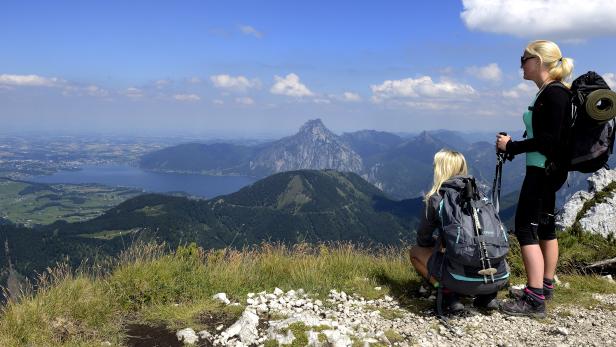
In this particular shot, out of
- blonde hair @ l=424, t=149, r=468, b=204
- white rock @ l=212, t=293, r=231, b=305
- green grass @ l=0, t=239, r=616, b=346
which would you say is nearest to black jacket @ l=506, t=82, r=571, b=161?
blonde hair @ l=424, t=149, r=468, b=204

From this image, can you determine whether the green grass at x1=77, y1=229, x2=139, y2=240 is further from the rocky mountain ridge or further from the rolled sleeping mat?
the rolled sleeping mat

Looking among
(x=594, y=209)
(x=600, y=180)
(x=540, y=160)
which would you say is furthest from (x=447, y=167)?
(x=600, y=180)

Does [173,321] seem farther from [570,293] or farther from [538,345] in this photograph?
[570,293]

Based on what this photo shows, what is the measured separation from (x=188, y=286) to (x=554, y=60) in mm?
5420

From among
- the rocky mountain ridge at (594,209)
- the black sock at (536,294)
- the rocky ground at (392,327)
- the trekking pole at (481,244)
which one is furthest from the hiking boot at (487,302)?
the rocky mountain ridge at (594,209)

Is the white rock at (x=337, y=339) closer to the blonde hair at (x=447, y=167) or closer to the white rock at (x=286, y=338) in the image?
the white rock at (x=286, y=338)

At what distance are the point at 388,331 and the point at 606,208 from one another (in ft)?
22.0

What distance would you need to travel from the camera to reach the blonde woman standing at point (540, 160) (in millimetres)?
4633

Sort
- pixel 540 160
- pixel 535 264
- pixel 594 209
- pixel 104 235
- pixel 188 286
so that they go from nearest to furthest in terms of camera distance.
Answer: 1. pixel 540 160
2. pixel 535 264
3. pixel 188 286
4. pixel 594 209
5. pixel 104 235

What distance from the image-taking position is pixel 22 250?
138m

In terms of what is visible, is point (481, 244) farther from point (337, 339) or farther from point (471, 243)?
point (337, 339)

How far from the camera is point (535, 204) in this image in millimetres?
4977

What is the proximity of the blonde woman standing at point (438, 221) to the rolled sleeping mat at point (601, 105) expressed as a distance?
1.43 meters

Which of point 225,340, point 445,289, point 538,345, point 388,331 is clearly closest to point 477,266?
point 445,289
